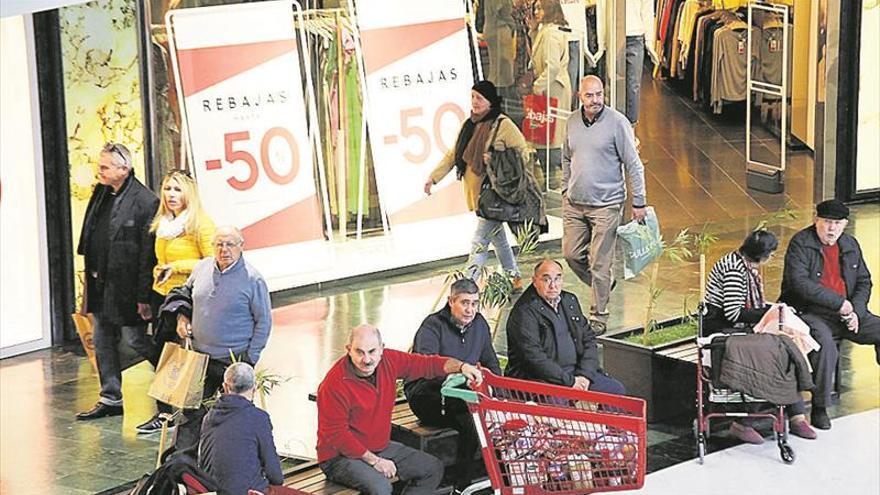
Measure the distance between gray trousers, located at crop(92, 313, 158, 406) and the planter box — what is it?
2645mm

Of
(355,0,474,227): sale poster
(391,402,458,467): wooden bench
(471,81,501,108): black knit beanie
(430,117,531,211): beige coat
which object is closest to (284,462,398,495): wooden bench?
(391,402,458,467): wooden bench

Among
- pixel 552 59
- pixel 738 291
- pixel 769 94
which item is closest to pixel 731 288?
pixel 738 291

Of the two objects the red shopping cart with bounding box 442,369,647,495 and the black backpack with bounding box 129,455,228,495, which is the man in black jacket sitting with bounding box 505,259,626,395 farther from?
the black backpack with bounding box 129,455,228,495

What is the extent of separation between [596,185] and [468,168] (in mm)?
820

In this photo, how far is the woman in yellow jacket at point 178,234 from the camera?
9.52m

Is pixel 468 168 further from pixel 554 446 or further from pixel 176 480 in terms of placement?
pixel 176 480

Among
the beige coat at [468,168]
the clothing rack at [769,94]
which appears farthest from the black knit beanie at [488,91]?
the clothing rack at [769,94]

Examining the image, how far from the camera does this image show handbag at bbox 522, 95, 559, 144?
11477 mm

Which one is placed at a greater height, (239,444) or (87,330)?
(87,330)

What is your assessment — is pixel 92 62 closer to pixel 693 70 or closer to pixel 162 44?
pixel 162 44

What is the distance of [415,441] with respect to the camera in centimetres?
846

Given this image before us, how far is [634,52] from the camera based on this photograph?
1219 centimetres

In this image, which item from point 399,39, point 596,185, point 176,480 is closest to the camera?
point 176,480

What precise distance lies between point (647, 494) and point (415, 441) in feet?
4.14
